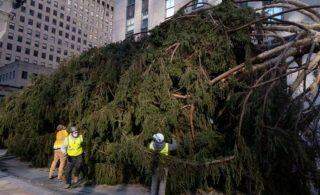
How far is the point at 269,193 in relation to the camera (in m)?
10.0

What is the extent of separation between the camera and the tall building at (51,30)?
77.0m

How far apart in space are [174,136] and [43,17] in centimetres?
7889

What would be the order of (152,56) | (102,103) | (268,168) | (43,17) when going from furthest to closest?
(43,17) < (102,103) < (152,56) < (268,168)

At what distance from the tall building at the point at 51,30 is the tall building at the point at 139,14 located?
3609cm

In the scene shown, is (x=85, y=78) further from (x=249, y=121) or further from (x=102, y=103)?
(x=249, y=121)

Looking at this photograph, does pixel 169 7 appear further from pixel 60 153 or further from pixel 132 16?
pixel 60 153

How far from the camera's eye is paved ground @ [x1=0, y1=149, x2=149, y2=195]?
9.76 m

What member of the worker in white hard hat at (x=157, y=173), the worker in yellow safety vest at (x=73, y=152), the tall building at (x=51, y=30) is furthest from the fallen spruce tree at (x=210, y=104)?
the tall building at (x=51, y=30)

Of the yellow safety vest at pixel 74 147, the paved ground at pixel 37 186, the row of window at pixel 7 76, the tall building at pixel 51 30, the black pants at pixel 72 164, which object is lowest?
the paved ground at pixel 37 186

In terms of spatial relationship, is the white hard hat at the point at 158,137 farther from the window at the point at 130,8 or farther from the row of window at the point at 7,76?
the row of window at the point at 7,76

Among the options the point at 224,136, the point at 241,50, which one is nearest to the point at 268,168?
the point at 224,136

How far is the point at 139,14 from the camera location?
3975 centimetres

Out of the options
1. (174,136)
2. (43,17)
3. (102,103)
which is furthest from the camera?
(43,17)

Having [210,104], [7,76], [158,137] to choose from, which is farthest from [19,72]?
[158,137]
